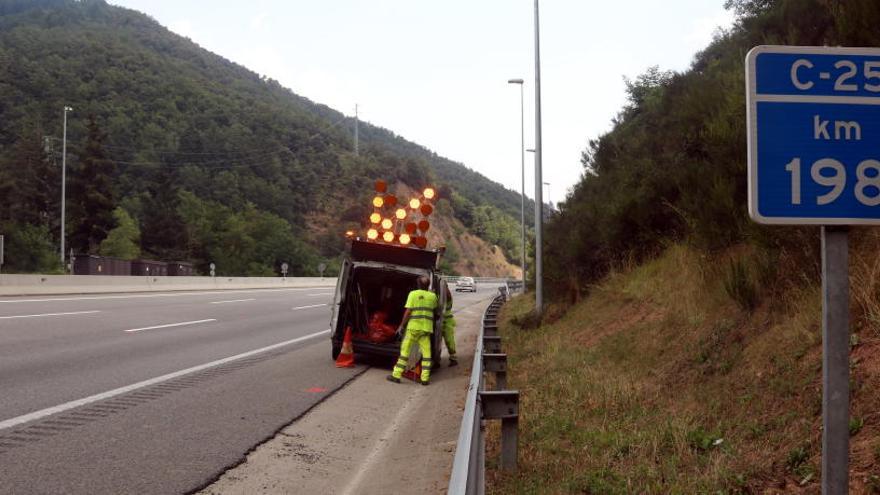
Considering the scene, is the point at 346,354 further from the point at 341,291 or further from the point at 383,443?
the point at 383,443

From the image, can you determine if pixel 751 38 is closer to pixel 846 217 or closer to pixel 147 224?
pixel 846 217

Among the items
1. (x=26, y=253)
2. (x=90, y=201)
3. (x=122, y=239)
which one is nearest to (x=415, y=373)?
(x=26, y=253)

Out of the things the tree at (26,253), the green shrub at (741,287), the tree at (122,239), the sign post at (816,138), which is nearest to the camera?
the sign post at (816,138)

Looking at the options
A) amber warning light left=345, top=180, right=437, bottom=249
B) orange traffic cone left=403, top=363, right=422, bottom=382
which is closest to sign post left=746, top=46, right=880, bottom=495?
orange traffic cone left=403, top=363, right=422, bottom=382

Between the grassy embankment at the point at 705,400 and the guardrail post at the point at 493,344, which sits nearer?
the grassy embankment at the point at 705,400

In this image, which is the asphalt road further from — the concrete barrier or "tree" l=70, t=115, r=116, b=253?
"tree" l=70, t=115, r=116, b=253

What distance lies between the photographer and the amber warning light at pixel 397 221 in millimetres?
11461

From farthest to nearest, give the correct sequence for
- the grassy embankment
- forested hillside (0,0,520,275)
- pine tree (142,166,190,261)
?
pine tree (142,166,190,261), forested hillside (0,0,520,275), the grassy embankment

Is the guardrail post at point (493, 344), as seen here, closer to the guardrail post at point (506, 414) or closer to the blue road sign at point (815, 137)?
the guardrail post at point (506, 414)

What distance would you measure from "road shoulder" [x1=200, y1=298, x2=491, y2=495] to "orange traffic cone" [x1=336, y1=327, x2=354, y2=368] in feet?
4.91

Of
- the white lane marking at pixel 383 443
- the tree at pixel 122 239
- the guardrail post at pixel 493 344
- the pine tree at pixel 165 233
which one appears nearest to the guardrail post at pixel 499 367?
the white lane marking at pixel 383 443

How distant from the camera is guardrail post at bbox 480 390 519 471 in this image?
5.29 meters

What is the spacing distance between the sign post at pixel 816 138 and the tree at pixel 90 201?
259 feet

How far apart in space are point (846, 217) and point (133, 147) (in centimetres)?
9888
